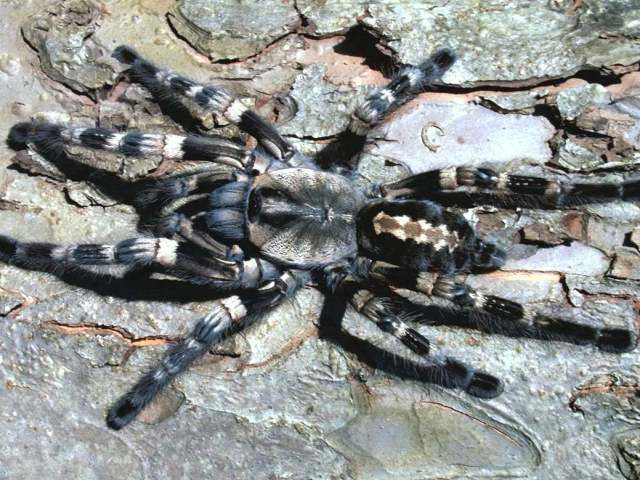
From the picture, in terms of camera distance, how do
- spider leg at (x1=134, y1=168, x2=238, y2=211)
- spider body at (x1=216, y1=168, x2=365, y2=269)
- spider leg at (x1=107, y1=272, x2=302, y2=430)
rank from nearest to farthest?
spider leg at (x1=107, y1=272, x2=302, y2=430), spider leg at (x1=134, y1=168, x2=238, y2=211), spider body at (x1=216, y1=168, x2=365, y2=269)

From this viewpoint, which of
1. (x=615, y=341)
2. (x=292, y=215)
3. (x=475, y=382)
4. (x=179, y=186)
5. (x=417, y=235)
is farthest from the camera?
(x=292, y=215)

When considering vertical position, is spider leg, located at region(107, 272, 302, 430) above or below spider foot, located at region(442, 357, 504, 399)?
below

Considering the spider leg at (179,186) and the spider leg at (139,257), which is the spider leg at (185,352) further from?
the spider leg at (179,186)

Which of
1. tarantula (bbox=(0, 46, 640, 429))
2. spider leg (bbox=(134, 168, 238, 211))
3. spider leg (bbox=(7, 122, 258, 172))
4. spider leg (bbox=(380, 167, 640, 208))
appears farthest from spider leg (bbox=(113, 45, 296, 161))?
spider leg (bbox=(380, 167, 640, 208))

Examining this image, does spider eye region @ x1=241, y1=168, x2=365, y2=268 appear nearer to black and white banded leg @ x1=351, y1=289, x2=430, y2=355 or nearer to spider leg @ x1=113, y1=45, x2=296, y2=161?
spider leg @ x1=113, y1=45, x2=296, y2=161

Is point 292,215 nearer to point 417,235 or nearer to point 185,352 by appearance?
point 417,235

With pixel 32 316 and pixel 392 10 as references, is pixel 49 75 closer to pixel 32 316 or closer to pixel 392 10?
pixel 32 316

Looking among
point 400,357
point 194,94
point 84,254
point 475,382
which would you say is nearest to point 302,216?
point 194,94
